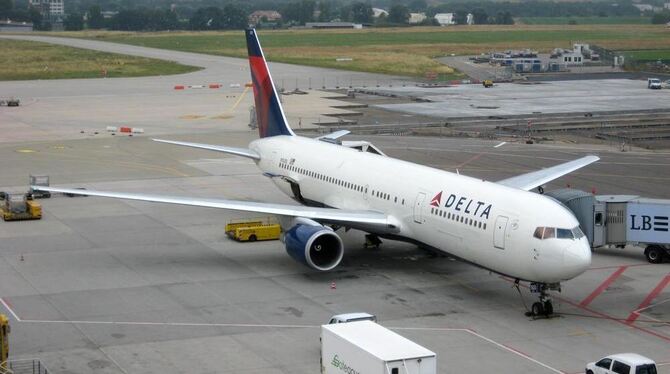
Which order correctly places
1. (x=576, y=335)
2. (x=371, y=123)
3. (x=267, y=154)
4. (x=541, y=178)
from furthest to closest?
(x=371, y=123), (x=267, y=154), (x=541, y=178), (x=576, y=335)

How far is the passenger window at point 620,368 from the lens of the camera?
2806cm

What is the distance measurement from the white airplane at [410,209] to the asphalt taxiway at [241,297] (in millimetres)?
1597

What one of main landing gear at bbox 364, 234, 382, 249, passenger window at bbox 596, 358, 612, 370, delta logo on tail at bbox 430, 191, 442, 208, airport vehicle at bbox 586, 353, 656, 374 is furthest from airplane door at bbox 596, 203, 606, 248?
passenger window at bbox 596, 358, 612, 370

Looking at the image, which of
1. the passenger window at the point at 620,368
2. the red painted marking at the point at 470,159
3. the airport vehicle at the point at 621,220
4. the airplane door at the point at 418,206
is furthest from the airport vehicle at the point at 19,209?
the passenger window at the point at 620,368

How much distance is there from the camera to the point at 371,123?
9000 centimetres

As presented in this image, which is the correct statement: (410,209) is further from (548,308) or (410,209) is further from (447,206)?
(548,308)

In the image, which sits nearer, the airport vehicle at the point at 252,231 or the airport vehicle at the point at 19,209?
the airport vehicle at the point at 252,231

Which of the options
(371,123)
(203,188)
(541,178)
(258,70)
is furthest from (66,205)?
(371,123)

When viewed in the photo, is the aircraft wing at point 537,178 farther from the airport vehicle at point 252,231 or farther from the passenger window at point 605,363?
the passenger window at point 605,363

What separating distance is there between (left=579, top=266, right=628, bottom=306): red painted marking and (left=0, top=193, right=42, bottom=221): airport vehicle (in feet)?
85.4

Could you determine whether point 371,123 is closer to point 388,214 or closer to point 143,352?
point 388,214

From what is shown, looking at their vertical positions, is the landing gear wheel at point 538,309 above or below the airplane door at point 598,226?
below

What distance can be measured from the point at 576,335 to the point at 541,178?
560 inches

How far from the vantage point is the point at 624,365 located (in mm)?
28125
